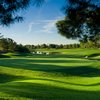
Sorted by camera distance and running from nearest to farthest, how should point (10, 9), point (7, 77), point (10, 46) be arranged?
point (10, 9), point (7, 77), point (10, 46)

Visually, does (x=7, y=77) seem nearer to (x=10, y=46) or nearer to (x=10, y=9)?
(x=10, y=9)

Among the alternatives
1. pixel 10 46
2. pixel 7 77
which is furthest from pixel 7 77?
pixel 10 46

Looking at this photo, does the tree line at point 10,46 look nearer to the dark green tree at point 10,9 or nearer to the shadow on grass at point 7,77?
the shadow on grass at point 7,77

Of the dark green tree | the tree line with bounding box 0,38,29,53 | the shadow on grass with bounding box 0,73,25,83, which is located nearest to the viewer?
the dark green tree

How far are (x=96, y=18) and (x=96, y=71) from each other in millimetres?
22385

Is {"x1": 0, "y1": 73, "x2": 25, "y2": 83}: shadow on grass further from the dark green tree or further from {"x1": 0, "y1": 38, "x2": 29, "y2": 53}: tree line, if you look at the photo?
{"x1": 0, "y1": 38, "x2": 29, "y2": 53}: tree line

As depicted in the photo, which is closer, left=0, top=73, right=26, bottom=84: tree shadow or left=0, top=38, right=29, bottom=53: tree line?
left=0, top=73, right=26, bottom=84: tree shadow

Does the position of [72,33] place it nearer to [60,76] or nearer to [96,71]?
[60,76]

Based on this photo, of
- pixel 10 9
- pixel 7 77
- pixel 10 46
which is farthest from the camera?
pixel 10 46

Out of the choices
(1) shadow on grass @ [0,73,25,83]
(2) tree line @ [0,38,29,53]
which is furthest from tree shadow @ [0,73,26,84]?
(2) tree line @ [0,38,29,53]

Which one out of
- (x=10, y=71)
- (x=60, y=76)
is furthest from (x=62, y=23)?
(x=10, y=71)

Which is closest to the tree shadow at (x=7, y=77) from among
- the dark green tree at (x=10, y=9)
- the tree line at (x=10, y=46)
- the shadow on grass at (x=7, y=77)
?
the shadow on grass at (x=7, y=77)

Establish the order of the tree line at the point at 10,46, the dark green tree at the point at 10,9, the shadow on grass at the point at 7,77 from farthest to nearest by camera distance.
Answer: the tree line at the point at 10,46 → the shadow on grass at the point at 7,77 → the dark green tree at the point at 10,9

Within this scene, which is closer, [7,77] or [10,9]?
[10,9]
